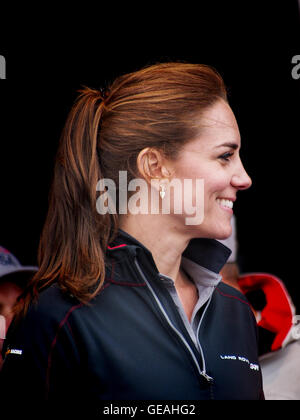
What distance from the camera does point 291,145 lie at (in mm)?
1414

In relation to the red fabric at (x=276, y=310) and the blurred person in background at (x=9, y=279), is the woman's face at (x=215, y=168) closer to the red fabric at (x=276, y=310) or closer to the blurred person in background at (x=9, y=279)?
the red fabric at (x=276, y=310)

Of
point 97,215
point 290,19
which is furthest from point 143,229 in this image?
point 290,19

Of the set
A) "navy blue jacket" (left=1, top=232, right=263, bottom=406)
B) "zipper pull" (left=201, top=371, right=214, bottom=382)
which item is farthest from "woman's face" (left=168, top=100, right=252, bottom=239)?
"zipper pull" (left=201, top=371, right=214, bottom=382)

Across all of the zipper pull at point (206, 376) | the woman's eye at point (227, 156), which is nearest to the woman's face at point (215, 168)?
the woman's eye at point (227, 156)

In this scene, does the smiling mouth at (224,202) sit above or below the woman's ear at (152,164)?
below

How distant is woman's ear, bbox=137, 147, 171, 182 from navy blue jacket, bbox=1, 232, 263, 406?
0.15m

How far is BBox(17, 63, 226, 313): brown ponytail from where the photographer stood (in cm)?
112

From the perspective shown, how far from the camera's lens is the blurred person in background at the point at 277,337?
1357 millimetres

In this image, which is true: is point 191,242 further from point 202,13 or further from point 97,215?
point 202,13

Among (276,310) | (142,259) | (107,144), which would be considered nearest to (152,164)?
(107,144)

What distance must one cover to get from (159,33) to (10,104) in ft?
1.44

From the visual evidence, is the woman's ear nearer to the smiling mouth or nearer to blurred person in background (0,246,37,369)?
the smiling mouth

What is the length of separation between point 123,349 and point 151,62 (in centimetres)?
74

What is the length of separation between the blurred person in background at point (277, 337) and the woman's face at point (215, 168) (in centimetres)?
34
